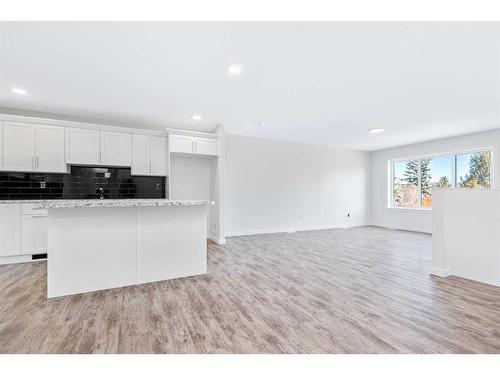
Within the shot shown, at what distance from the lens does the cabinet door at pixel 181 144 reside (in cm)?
488

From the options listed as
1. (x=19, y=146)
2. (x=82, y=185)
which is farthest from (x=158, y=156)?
(x=19, y=146)

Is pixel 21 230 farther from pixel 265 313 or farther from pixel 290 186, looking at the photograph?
pixel 290 186

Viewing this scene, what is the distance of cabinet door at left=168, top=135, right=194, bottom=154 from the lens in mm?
4875

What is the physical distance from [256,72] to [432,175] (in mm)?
6626

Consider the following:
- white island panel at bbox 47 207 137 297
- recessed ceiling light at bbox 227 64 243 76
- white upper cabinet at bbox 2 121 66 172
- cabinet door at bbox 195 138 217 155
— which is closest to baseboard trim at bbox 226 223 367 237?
cabinet door at bbox 195 138 217 155

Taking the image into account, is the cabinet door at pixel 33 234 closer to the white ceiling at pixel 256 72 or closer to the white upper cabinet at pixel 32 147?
the white upper cabinet at pixel 32 147

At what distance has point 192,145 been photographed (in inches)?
199

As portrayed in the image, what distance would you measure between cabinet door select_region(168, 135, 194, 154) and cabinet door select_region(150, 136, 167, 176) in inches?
8.1

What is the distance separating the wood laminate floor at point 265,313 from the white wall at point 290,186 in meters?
2.76

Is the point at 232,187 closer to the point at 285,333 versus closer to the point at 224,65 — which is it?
the point at 224,65

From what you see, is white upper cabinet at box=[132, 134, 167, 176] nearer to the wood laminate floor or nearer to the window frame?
the wood laminate floor
